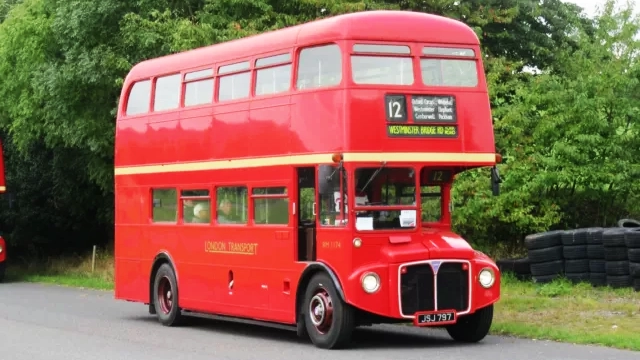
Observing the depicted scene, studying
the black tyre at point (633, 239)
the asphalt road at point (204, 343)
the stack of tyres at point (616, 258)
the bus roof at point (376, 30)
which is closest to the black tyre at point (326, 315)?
the asphalt road at point (204, 343)

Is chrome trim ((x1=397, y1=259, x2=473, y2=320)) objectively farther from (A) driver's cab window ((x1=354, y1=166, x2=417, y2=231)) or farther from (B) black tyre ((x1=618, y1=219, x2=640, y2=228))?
(B) black tyre ((x1=618, y1=219, x2=640, y2=228))

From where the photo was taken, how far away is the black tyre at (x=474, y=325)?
52.4 ft

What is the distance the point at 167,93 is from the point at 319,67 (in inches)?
192

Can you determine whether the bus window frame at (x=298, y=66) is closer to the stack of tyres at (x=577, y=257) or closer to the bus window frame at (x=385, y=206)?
the bus window frame at (x=385, y=206)

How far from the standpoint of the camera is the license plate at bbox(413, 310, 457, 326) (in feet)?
50.2

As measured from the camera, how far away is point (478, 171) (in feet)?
82.2

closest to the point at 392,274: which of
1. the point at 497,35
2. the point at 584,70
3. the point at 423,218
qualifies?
the point at 423,218

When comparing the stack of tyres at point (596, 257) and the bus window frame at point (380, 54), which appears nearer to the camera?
the bus window frame at point (380, 54)

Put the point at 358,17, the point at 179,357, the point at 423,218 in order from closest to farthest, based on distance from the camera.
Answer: the point at 179,357 → the point at 358,17 → the point at 423,218

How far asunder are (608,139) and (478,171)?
2.64 metres

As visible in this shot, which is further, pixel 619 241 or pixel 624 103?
pixel 624 103

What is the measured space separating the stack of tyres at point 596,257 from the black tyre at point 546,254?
24.9 inches

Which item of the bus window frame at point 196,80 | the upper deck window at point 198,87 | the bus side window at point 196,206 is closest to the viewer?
the bus window frame at point 196,80

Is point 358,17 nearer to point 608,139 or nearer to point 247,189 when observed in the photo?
point 247,189
